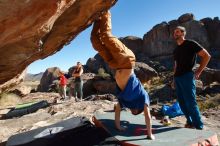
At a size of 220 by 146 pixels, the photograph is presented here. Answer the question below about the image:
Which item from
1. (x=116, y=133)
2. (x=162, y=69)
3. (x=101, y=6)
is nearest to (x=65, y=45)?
(x=101, y=6)

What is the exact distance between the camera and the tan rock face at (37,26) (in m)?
4.93

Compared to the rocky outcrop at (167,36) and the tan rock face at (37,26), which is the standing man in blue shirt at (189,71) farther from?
the rocky outcrop at (167,36)

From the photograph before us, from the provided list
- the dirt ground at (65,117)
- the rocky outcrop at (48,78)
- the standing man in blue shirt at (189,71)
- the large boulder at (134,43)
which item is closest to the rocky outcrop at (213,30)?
the large boulder at (134,43)

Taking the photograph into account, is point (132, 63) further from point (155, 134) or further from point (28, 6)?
point (28, 6)

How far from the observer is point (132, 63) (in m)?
6.52

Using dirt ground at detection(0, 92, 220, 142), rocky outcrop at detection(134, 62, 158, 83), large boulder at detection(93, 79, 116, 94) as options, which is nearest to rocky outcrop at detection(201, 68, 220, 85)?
rocky outcrop at detection(134, 62, 158, 83)

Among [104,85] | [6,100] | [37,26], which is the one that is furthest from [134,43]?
[37,26]

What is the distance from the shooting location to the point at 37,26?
5582 mm

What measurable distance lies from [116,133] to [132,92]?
84 cm

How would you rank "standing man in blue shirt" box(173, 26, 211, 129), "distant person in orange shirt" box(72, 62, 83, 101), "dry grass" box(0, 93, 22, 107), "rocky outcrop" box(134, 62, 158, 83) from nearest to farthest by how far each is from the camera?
"standing man in blue shirt" box(173, 26, 211, 129)
"distant person in orange shirt" box(72, 62, 83, 101)
"dry grass" box(0, 93, 22, 107)
"rocky outcrop" box(134, 62, 158, 83)

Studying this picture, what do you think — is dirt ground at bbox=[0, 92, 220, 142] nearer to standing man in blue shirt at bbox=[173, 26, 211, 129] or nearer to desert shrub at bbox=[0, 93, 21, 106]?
standing man in blue shirt at bbox=[173, 26, 211, 129]

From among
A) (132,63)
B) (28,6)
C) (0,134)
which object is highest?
(28,6)

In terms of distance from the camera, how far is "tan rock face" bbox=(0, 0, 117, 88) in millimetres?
4929

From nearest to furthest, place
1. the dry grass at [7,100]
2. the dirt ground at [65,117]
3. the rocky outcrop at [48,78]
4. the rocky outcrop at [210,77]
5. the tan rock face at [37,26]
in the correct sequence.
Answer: the tan rock face at [37,26], the dirt ground at [65,117], the dry grass at [7,100], the rocky outcrop at [210,77], the rocky outcrop at [48,78]
